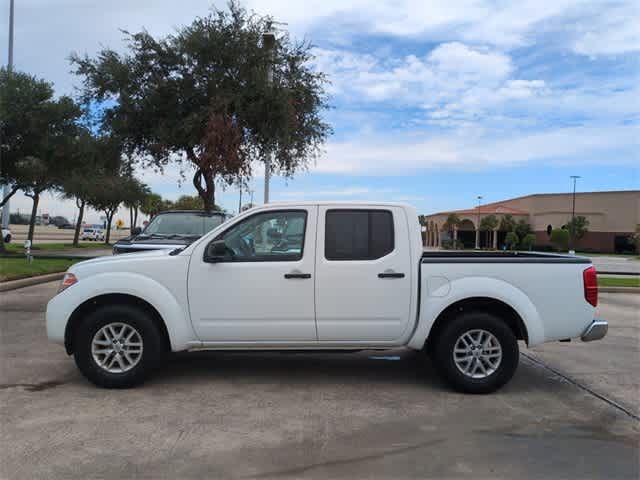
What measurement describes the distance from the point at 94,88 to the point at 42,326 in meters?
11.7

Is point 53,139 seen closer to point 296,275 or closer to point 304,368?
point 304,368

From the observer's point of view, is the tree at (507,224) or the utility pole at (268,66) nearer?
the utility pole at (268,66)

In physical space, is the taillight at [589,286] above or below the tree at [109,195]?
below

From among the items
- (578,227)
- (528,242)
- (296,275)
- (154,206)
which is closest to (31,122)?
(296,275)

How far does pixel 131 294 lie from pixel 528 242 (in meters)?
69.0

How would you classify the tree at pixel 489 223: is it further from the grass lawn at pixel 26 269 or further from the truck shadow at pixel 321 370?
the truck shadow at pixel 321 370

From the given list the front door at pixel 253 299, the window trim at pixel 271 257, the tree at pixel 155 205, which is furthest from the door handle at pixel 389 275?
the tree at pixel 155 205

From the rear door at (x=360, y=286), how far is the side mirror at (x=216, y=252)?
2.96ft

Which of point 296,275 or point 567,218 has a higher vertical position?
point 567,218

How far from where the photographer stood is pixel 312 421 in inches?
200

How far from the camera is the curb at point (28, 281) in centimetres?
1328

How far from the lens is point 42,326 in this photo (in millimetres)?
9234

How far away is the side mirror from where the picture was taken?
5.82m

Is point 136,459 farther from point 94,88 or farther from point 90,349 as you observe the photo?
point 94,88
